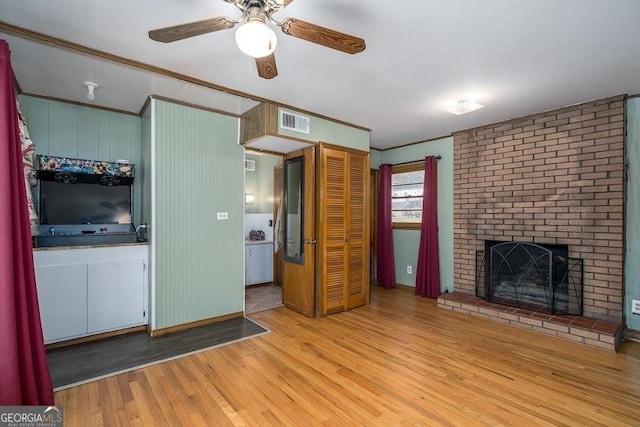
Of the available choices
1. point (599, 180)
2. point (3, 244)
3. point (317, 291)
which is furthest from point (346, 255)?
point (3, 244)

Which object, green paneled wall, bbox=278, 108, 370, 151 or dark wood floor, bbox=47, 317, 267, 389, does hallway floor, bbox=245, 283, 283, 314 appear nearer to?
dark wood floor, bbox=47, 317, 267, 389

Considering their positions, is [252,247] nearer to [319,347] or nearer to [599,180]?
[319,347]

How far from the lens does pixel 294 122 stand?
11.6 ft

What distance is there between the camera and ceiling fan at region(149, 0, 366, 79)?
155 centimetres

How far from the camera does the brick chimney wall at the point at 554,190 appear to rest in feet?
10.5

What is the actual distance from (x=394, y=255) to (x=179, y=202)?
3630mm

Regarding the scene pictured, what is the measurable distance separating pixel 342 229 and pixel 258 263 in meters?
2.04

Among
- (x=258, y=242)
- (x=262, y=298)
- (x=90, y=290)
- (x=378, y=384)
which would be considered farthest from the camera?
(x=258, y=242)

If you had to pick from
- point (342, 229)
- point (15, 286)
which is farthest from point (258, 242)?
point (15, 286)

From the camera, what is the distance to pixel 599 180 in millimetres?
3275

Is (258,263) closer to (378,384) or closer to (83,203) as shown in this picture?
(83,203)

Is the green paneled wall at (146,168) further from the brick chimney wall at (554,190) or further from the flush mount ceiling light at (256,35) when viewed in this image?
the brick chimney wall at (554,190)

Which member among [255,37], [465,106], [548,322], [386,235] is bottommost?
[548,322]

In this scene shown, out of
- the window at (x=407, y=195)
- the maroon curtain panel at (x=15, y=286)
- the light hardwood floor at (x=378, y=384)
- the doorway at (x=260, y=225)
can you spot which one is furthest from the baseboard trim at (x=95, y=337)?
the window at (x=407, y=195)
